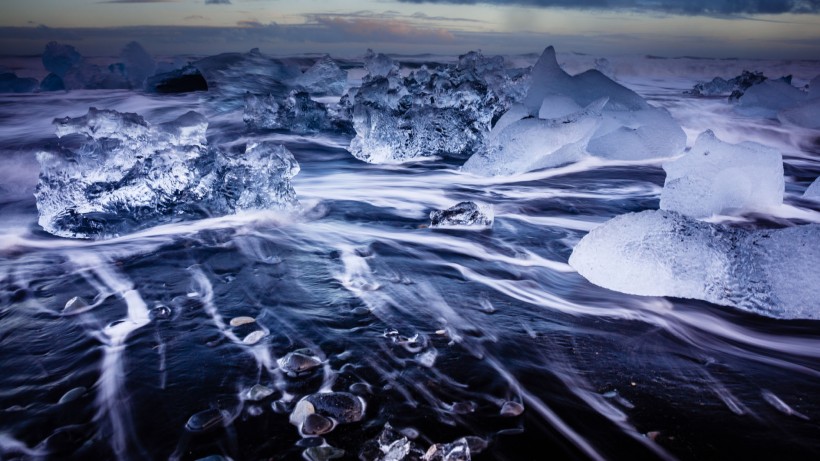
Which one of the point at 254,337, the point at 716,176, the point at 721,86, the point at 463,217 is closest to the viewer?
the point at 254,337

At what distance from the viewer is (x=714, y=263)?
2158 millimetres

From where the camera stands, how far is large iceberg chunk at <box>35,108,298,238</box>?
312 centimetres

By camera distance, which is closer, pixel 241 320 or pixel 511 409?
pixel 511 409

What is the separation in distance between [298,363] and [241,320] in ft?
1.39

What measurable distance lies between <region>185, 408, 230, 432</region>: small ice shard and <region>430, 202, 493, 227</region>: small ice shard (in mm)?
1924

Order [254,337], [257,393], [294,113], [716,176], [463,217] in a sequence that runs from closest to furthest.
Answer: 1. [257,393]
2. [254,337]
3. [463,217]
4. [716,176]
5. [294,113]

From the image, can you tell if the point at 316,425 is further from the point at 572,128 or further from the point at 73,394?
the point at 572,128

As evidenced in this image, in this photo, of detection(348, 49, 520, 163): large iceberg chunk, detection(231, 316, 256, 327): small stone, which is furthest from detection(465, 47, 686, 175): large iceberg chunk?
detection(231, 316, 256, 327): small stone

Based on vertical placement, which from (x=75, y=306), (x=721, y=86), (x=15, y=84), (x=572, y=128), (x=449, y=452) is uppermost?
(x=721, y=86)

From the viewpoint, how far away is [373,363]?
65.9 inches

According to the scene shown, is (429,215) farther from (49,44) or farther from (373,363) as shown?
(49,44)

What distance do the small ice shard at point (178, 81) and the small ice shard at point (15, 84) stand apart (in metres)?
1.97

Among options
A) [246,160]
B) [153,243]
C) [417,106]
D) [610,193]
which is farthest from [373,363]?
[417,106]

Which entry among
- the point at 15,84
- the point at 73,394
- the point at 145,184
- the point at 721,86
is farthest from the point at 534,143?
the point at 15,84
